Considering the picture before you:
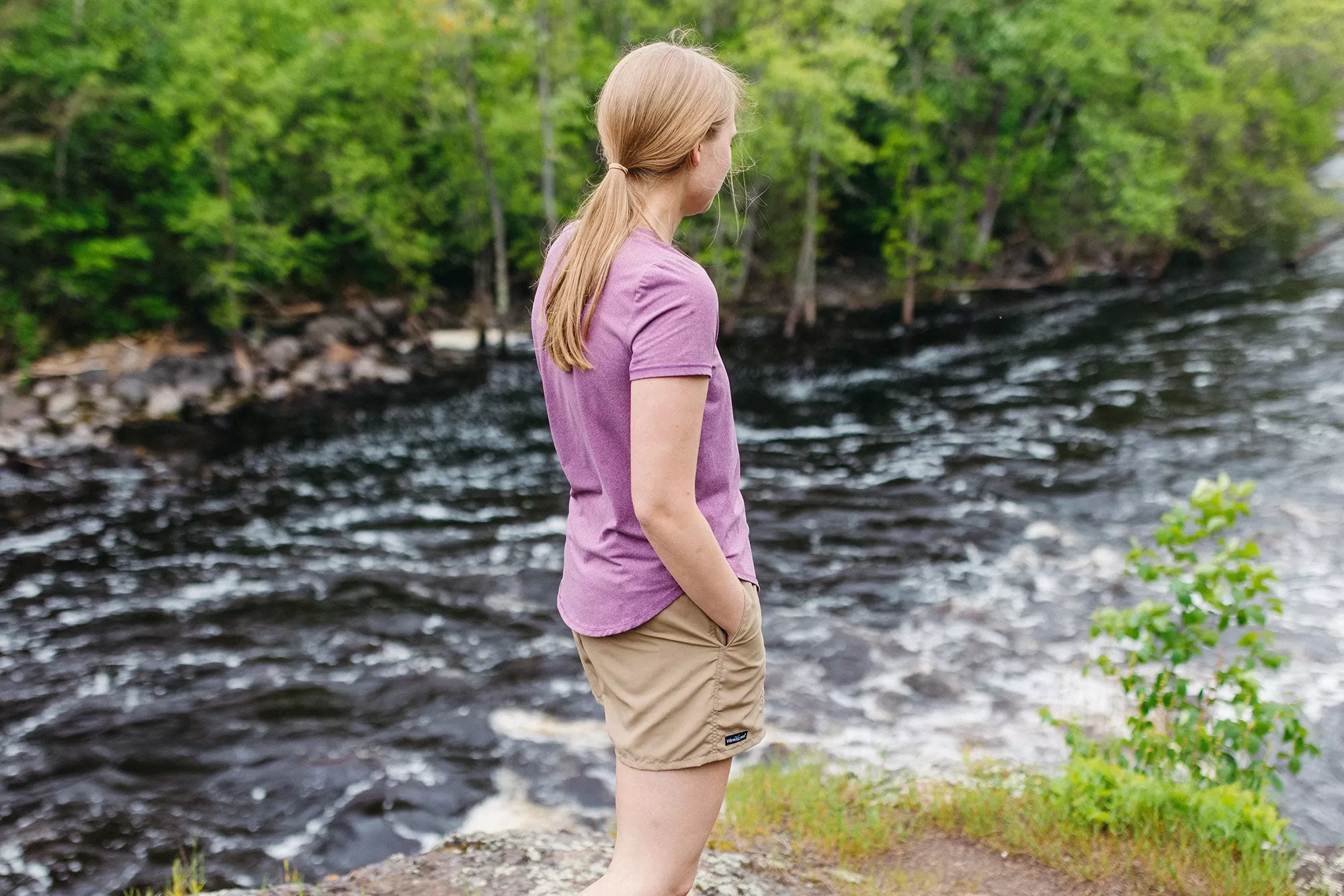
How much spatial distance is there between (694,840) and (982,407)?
1455 cm

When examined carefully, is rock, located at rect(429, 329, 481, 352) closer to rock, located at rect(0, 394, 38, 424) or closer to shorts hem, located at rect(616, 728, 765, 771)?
rock, located at rect(0, 394, 38, 424)

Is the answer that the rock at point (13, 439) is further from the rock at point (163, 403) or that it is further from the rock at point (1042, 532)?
the rock at point (1042, 532)

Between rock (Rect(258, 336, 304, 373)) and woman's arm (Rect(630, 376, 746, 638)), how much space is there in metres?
16.6

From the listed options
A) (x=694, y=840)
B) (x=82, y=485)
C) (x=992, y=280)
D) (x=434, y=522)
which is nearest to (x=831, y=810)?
(x=694, y=840)

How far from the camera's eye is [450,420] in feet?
51.4

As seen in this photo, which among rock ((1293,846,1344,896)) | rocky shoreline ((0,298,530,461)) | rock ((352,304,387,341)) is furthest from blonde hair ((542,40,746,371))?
rock ((352,304,387,341))

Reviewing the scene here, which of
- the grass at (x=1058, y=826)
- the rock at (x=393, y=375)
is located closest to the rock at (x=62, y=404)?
the rock at (x=393, y=375)

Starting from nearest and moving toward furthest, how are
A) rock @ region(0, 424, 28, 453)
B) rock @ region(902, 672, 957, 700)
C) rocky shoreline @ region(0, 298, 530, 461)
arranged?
rock @ region(902, 672, 957, 700) < rock @ region(0, 424, 28, 453) < rocky shoreline @ region(0, 298, 530, 461)

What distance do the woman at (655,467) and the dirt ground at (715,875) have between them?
1.53m

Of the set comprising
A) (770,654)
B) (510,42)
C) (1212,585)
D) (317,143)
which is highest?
(510,42)

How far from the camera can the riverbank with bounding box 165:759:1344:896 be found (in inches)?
132

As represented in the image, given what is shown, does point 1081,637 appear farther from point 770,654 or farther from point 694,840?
point 694,840

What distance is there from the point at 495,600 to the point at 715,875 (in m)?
5.82

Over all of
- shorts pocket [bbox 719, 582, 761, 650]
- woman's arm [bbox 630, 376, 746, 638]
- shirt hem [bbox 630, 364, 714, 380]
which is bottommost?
shorts pocket [bbox 719, 582, 761, 650]
